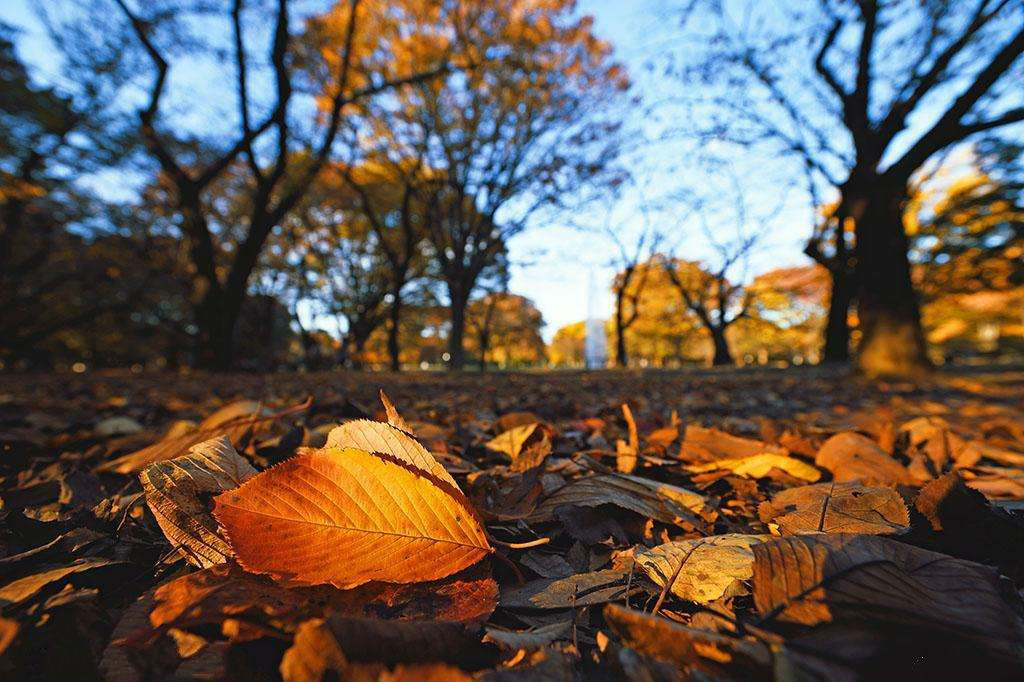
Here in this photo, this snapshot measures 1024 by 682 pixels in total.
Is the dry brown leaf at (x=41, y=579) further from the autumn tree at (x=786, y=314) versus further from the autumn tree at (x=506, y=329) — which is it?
the autumn tree at (x=506, y=329)

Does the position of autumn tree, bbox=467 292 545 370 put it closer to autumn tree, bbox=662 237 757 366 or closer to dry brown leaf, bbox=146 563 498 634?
autumn tree, bbox=662 237 757 366

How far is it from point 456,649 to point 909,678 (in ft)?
1.18

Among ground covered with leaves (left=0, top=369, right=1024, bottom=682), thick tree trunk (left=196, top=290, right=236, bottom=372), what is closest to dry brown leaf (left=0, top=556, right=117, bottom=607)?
ground covered with leaves (left=0, top=369, right=1024, bottom=682)

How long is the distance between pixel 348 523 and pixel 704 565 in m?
0.40

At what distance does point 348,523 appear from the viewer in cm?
53

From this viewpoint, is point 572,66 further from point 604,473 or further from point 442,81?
point 604,473

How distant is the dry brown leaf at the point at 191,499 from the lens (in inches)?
22.1

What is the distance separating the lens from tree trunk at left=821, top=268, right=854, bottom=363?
12.8m

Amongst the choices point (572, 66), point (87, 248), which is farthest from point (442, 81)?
point (87, 248)

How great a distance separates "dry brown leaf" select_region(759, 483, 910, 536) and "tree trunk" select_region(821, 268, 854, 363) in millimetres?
14137

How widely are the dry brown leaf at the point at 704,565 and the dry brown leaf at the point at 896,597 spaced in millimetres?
51

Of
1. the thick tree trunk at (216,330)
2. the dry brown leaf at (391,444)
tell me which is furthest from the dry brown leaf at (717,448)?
the thick tree trunk at (216,330)

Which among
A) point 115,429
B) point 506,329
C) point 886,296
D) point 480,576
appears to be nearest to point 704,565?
point 480,576

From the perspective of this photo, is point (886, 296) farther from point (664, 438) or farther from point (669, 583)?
point (669, 583)
